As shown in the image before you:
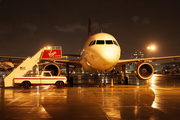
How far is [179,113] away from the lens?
5.94 meters

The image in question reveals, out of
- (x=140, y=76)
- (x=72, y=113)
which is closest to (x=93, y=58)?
(x=140, y=76)

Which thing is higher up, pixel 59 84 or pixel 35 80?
pixel 35 80

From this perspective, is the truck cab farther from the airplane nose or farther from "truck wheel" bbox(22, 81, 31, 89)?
the airplane nose

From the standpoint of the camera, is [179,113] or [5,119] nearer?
[5,119]

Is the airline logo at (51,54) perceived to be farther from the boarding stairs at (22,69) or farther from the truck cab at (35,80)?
the truck cab at (35,80)

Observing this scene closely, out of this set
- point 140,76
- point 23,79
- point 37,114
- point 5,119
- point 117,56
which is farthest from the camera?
point 140,76

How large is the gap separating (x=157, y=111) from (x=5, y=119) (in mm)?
4781

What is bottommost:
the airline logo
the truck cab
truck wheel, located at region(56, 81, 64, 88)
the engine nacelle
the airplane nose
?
truck wheel, located at region(56, 81, 64, 88)

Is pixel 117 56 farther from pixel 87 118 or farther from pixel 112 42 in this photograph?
pixel 87 118

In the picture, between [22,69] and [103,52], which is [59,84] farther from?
[103,52]

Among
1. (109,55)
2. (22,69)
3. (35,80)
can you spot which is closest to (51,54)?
(22,69)

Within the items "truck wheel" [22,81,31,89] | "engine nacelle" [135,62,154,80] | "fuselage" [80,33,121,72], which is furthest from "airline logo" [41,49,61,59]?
"engine nacelle" [135,62,154,80]

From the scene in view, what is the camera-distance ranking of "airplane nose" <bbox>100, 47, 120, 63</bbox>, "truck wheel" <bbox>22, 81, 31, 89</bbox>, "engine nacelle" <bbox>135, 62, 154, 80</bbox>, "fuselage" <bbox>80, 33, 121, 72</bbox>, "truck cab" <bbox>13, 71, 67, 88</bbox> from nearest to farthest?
1. "airplane nose" <bbox>100, 47, 120, 63</bbox>
2. "fuselage" <bbox>80, 33, 121, 72</bbox>
3. "truck cab" <bbox>13, 71, 67, 88</bbox>
4. "truck wheel" <bbox>22, 81, 31, 89</bbox>
5. "engine nacelle" <bbox>135, 62, 154, 80</bbox>

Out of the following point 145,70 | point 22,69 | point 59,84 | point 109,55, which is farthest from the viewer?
point 145,70
